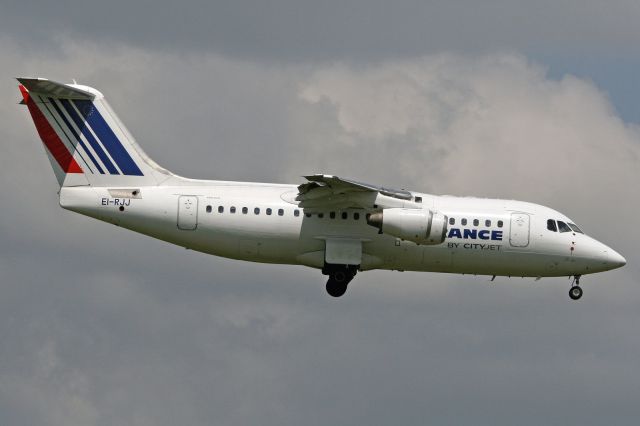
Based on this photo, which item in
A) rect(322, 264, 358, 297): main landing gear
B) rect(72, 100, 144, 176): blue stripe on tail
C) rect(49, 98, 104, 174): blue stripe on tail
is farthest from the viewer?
rect(72, 100, 144, 176): blue stripe on tail

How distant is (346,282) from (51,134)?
36.8ft

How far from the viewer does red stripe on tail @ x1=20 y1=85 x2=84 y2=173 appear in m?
92.9

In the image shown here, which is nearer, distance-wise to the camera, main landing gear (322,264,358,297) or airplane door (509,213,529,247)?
main landing gear (322,264,358,297)

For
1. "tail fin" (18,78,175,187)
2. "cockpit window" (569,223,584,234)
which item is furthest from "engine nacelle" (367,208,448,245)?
"tail fin" (18,78,175,187)

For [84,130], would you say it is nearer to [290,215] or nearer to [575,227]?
[290,215]

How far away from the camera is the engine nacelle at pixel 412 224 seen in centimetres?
9100

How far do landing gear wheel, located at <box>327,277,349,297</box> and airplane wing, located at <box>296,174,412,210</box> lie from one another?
2759 mm

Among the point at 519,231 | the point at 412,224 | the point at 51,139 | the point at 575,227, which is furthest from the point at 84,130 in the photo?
the point at 575,227

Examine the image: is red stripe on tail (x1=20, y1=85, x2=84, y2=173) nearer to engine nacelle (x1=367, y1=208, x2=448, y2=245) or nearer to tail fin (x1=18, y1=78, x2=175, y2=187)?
tail fin (x1=18, y1=78, x2=175, y2=187)

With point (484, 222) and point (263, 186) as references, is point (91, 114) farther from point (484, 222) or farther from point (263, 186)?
point (484, 222)

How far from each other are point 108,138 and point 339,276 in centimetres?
919

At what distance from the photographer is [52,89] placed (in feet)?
303

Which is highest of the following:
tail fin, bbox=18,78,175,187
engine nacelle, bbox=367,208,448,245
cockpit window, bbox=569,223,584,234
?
tail fin, bbox=18,78,175,187

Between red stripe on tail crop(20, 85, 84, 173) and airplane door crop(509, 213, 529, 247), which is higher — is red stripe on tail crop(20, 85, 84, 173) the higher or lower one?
the higher one
